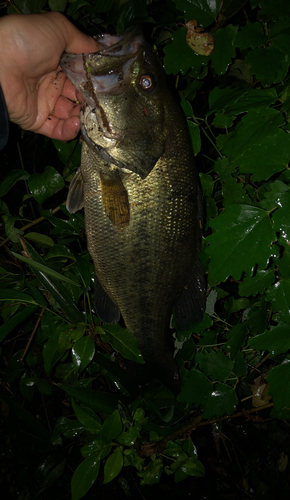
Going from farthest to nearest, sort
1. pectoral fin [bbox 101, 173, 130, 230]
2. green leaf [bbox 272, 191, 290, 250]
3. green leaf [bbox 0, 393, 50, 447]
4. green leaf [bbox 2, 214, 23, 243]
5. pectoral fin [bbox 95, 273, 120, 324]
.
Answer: green leaf [bbox 0, 393, 50, 447], green leaf [bbox 2, 214, 23, 243], pectoral fin [bbox 95, 273, 120, 324], pectoral fin [bbox 101, 173, 130, 230], green leaf [bbox 272, 191, 290, 250]

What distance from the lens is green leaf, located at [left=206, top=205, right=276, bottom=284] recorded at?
53.2 inches

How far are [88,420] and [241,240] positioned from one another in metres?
1.74

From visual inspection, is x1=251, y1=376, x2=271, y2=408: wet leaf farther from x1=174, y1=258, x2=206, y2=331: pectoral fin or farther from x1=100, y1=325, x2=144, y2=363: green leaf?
x1=100, y1=325, x2=144, y2=363: green leaf

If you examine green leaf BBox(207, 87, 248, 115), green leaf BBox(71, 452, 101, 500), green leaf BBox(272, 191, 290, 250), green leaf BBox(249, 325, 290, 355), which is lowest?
green leaf BBox(71, 452, 101, 500)

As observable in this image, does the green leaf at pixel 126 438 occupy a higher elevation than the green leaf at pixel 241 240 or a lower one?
lower

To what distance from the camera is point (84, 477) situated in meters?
1.98

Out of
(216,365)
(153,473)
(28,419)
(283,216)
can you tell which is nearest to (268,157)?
(283,216)

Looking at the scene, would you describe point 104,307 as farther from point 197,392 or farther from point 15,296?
point 197,392

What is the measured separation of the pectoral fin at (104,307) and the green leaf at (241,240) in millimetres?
913

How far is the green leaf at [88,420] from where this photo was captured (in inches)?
87.8

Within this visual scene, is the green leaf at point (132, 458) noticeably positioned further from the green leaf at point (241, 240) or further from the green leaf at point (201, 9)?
the green leaf at point (201, 9)

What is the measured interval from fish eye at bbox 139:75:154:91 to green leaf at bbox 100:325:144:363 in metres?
1.47

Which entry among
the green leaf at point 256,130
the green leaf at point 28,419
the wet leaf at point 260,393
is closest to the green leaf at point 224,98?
the green leaf at point 256,130

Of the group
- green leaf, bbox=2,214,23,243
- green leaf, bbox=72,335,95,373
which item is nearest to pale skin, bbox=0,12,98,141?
green leaf, bbox=2,214,23,243
